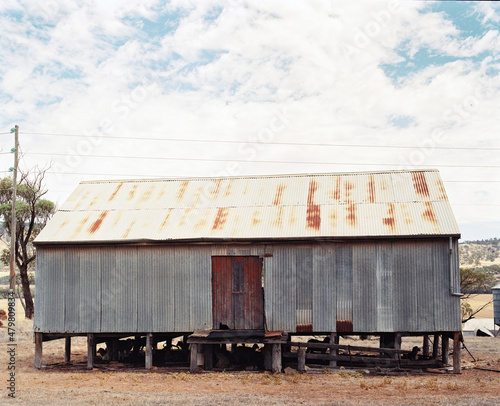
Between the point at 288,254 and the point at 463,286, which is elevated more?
the point at 288,254

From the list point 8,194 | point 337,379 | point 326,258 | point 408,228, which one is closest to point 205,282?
point 326,258

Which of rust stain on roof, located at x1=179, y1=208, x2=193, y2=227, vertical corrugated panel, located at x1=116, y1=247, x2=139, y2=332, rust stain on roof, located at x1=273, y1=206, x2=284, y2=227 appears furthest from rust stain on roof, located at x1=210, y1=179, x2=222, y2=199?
vertical corrugated panel, located at x1=116, y1=247, x2=139, y2=332

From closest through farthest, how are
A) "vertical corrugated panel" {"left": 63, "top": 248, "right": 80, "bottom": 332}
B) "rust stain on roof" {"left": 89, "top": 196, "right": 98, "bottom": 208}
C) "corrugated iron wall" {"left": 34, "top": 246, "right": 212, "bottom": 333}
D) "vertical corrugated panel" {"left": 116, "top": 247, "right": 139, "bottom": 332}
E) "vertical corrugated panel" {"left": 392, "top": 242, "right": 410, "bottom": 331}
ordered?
"vertical corrugated panel" {"left": 392, "top": 242, "right": 410, "bottom": 331}
"corrugated iron wall" {"left": 34, "top": 246, "right": 212, "bottom": 333}
"vertical corrugated panel" {"left": 116, "top": 247, "right": 139, "bottom": 332}
"vertical corrugated panel" {"left": 63, "top": 248, "right": 80, "bottom": 332}
"rust stain on roof" {"left": 89, "top": 196, "right": 98, "bottom": 208}

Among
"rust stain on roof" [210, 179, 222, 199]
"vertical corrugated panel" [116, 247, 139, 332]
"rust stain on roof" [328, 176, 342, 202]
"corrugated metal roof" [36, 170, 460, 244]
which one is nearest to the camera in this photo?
"corrugated metal roof" [36, 170, 460, 244]

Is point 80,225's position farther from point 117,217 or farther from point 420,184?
point 420,184

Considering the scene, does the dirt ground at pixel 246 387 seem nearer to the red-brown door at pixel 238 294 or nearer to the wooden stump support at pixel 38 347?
the wooden stump support at pixel 38 347

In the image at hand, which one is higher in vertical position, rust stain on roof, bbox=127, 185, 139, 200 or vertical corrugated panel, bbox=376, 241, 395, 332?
rust stain on roof, bbox=127, 185, 139, 200

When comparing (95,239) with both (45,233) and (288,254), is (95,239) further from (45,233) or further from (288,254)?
(288,254)

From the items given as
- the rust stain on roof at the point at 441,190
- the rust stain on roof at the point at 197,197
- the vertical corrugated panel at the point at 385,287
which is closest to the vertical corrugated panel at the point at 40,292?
the rust stain on roof at the point at 197,197

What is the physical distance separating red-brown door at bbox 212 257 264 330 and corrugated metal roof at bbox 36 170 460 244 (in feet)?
4.05

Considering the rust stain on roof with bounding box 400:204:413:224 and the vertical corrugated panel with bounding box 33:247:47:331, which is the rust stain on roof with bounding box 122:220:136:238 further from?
the rust stain on roof with bounding box 400:204:413:224

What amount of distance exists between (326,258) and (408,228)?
3.27 metres

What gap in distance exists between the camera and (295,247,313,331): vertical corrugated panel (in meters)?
21.5

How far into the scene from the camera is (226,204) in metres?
24.4
